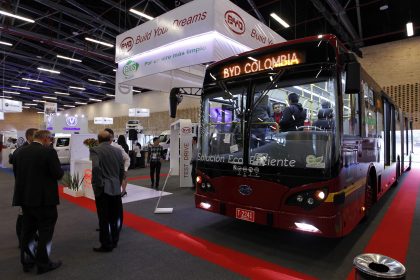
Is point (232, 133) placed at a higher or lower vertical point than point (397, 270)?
higher

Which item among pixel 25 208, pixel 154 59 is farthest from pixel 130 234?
pixel 154 59

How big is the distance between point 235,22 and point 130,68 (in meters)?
3.26

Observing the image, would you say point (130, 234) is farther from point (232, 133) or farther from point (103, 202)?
point (232, 133)

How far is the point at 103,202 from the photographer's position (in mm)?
3869

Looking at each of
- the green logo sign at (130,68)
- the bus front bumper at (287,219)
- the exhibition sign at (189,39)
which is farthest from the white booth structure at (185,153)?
the bus front bumper at (287,219)

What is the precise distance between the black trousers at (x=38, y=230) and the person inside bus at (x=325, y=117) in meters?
3.31

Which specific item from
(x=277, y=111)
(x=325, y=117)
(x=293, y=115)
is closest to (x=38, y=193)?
(x=277, y=111)

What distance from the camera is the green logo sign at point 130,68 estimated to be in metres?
7.62

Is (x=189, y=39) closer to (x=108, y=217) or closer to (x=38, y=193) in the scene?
(x=108, y=217)

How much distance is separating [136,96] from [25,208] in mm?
29962

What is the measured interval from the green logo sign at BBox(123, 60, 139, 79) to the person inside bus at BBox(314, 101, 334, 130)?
18.0 ft

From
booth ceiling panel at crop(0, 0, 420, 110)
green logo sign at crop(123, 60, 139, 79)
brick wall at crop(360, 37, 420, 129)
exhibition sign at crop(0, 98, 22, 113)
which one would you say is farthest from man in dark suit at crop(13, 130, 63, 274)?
exhibition sign at crop(0, 98, 22, 113)

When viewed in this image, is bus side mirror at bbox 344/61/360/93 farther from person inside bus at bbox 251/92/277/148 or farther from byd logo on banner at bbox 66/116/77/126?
byd logo on banner at bbox 66/116/77/126

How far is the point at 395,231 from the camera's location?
4.81m
